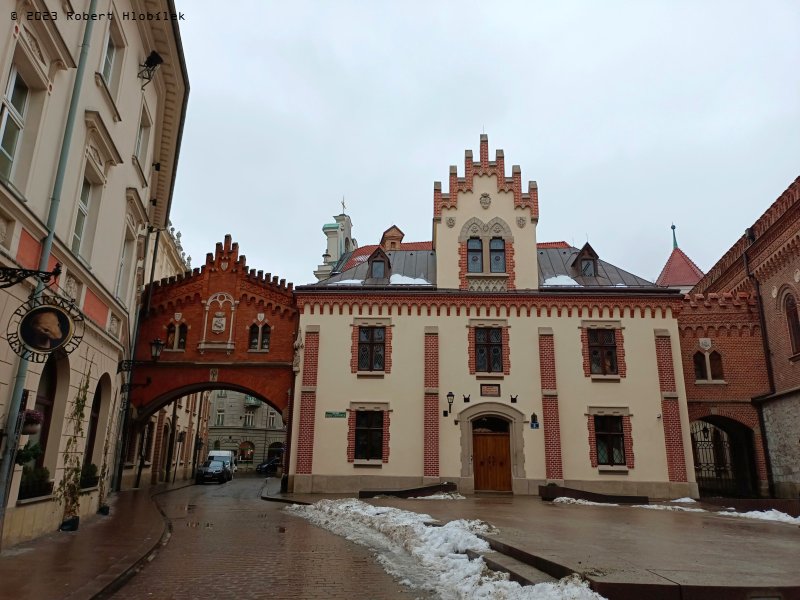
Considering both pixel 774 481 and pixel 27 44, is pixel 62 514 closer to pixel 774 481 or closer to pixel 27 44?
pixel 27 44

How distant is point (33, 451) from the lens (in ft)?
30.5

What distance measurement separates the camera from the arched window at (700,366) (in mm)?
25272

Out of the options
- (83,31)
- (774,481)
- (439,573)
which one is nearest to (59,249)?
(83,31)

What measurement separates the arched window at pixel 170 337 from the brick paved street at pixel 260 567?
13.2 metres

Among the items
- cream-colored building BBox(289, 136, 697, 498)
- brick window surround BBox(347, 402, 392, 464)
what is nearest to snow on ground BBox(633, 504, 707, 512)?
cream-colored building BBox(289, 136, 697, 498)

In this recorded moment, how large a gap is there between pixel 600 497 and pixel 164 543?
44.1 ft

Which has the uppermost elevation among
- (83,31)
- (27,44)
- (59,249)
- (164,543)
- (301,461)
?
(83,31)

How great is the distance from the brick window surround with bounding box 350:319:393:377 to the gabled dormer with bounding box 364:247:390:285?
2401 millimetres

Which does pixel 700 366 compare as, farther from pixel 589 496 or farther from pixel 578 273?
pixel 589 496

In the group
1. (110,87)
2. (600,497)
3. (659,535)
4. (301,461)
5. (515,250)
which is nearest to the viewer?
(659,535)

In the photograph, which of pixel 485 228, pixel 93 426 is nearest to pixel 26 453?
pixel 93 426

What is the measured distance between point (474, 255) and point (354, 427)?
29.3ft

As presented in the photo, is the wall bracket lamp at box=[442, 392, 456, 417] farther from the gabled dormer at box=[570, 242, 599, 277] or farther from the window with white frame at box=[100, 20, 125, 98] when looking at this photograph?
the window with white frame at box=[100, 20, 125, 98]

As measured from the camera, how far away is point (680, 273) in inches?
1756
